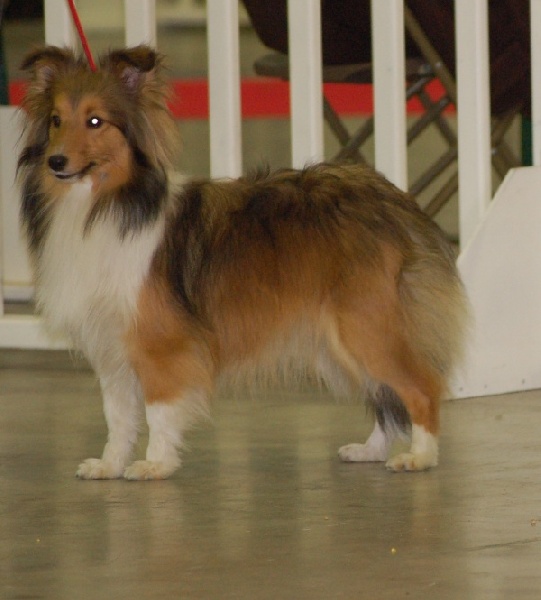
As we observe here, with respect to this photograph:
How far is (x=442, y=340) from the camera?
4.44 m

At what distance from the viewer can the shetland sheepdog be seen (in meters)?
4.21

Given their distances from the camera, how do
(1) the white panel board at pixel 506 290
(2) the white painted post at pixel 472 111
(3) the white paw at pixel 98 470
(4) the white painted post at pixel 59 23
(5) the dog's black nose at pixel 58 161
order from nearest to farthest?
(5) the dog's black nose at pixel 58 161 < (3) the white paw at pixel 98 470 < (1) the white panel board at pixel 506 290 < (2) the white painted post at pixel 472 111 < (4) the white painted post at pixel 59 23

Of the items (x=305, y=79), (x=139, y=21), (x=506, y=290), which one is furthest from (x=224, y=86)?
(x=506, y=290)

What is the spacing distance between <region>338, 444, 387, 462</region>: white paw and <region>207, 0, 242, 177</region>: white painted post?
191 cm

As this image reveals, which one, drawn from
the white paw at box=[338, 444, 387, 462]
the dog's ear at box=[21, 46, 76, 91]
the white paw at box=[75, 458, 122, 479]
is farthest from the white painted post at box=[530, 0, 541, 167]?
the white paw at box=[75, 458, 122, 479]

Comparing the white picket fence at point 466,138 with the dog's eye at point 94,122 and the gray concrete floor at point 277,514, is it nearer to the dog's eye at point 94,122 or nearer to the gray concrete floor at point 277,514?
the gray concrete floor at point 277,514

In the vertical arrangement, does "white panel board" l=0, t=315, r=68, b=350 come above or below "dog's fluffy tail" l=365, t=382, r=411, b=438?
below

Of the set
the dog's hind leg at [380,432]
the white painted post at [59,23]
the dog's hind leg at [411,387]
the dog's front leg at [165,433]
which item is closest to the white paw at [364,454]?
the dog's hind leg at [380,432]

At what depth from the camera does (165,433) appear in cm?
428

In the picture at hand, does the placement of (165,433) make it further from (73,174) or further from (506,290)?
(506,290)

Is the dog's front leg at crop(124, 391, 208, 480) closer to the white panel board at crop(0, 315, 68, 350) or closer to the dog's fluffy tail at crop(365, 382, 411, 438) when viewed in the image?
the dog's fluffy tail at crop(365, 382, 411, 438)

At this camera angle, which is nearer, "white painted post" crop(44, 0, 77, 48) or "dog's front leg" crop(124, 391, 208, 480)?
"dog's front leg" crop(124, 391, 208, 480)

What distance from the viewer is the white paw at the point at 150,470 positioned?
425 centimetres

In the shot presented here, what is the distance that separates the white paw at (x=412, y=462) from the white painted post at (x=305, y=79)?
1.84 meters
